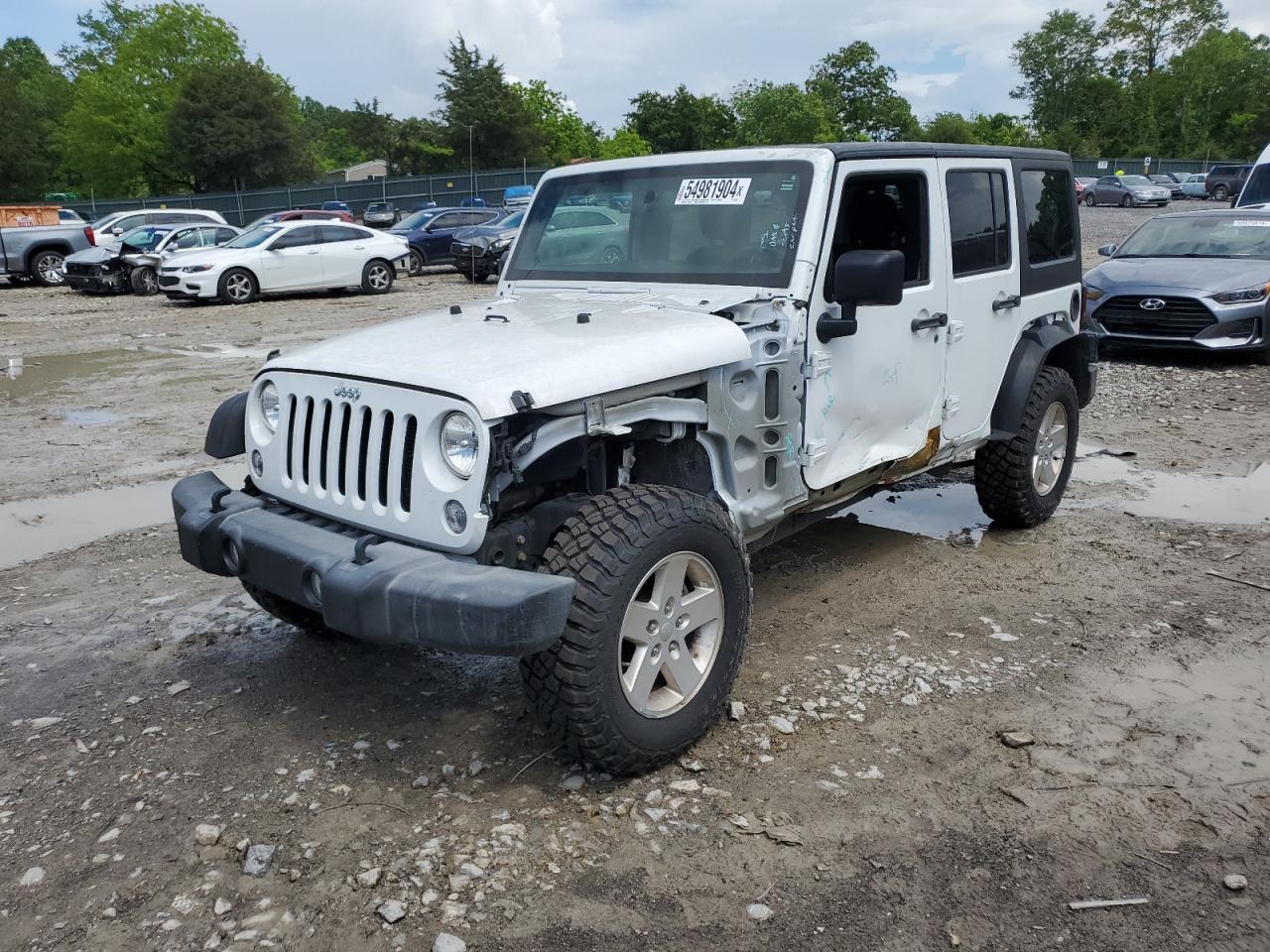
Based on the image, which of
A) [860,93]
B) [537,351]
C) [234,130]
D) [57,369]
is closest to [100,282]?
[57,369]

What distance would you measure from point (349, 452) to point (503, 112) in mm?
65717

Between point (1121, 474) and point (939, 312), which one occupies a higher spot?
point (939, 312)

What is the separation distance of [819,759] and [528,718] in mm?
1046

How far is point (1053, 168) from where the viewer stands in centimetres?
587

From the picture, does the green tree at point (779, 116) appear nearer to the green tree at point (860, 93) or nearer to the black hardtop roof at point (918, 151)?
the green tree at point (860, 93)

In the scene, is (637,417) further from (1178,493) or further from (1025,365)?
(1178,493)

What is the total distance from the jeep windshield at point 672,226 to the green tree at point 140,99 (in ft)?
198

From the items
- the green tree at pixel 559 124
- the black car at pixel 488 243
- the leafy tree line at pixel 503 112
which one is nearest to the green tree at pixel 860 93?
the leafy tree line at pixel 503 112

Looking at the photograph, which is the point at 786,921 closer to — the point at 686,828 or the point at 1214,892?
the point at 686,828

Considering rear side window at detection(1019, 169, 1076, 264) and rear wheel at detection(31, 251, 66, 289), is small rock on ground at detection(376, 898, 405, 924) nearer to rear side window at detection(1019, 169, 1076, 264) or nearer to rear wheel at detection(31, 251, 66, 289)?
rear side window at detection(1019, 169, 1076, 264)

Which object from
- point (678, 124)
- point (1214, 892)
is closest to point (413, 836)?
point (1214, 892)

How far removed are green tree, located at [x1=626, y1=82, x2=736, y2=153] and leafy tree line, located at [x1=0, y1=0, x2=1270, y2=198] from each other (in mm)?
113

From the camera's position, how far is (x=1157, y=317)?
35.4ft

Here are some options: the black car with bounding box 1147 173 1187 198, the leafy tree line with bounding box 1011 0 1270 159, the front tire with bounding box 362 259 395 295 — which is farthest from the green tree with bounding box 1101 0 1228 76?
the front tire with bounding box 362 259 395 295
